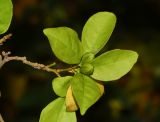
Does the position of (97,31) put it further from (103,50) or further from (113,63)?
(103,50)

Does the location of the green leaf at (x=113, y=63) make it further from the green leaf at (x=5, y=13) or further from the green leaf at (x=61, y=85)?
the green leaf at (x=5, y=13)

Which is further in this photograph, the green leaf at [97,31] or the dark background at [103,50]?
the dark background at [103,50]

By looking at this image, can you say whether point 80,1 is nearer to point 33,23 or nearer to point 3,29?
point 33,23

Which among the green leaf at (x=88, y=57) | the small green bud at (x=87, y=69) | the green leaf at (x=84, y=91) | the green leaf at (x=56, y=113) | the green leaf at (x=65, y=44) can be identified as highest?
the green leaf at (x=65, y=44)

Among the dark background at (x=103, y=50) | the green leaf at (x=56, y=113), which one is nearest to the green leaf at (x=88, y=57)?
the green leaf at (x=56, y=113)

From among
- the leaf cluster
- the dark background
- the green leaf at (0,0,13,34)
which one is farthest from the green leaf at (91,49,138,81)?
the dark background

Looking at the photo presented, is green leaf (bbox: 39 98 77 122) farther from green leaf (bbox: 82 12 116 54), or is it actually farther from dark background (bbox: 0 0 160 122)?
dark background (bbox: 0 0 160 122)
